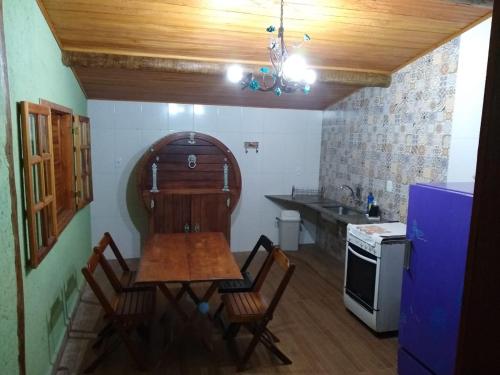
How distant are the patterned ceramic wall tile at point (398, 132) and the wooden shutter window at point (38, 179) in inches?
119

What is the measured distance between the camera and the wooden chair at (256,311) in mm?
2492

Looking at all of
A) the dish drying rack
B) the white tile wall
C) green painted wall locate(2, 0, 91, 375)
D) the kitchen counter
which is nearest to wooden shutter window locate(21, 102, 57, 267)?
green painted wall locate(2, 0, 91, 375)

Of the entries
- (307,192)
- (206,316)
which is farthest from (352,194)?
(206,316)

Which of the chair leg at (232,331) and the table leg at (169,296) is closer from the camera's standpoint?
the table leg at (169,296)

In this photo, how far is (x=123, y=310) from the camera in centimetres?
255

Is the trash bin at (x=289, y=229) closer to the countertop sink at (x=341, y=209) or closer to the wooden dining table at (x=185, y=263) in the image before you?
the countertop sink at (x=341, y=209)

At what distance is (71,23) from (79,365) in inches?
100

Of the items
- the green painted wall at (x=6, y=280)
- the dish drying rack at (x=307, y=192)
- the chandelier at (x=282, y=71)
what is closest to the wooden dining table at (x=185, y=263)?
the green painted wall at (x=6, y=280)

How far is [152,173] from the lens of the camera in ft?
14.3

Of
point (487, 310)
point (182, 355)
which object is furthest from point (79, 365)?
point (487, 310)

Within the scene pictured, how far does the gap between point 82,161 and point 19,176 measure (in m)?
1.97

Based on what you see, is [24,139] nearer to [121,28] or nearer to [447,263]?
[121,28]

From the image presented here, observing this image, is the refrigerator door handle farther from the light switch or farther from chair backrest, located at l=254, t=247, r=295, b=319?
the light switch

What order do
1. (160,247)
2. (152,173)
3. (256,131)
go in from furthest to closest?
(256,131)
(152,173)
(160,247)
